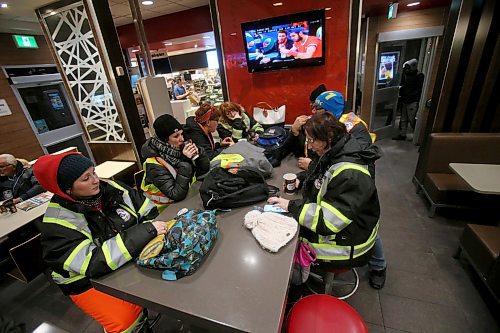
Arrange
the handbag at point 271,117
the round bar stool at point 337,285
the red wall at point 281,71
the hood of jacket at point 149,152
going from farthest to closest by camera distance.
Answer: the handbag at point 271,117
the red wall at point 281,71
the round bar stool at point 337,285
the hood of jacket at point 149,152

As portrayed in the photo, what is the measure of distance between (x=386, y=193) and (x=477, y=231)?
1.40 m

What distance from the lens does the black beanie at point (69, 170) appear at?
118 centimetres

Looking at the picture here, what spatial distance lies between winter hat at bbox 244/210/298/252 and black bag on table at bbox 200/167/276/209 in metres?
0.16

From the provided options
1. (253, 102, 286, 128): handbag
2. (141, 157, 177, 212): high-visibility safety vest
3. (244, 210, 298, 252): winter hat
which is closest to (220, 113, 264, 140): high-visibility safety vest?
(253, 102, 286, 128): handbag

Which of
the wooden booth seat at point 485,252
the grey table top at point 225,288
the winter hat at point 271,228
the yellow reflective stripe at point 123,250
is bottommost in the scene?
the wooden booth seat at point 485,252

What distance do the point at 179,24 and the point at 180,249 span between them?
17.9 feet

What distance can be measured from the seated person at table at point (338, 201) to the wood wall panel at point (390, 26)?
184 inches

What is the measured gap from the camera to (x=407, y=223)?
2.72 metres

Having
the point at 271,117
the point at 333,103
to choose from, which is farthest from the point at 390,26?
the point at 333,103

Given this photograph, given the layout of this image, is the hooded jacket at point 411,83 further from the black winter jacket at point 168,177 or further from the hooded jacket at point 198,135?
the black winter jacket at point 168,177

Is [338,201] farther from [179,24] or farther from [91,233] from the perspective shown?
[179,24]

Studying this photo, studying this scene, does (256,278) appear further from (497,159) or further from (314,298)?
(497,159)

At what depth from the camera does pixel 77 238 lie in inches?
46.2

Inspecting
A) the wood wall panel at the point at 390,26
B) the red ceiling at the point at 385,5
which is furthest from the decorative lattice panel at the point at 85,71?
the wood wall panel at the point at 390,26
